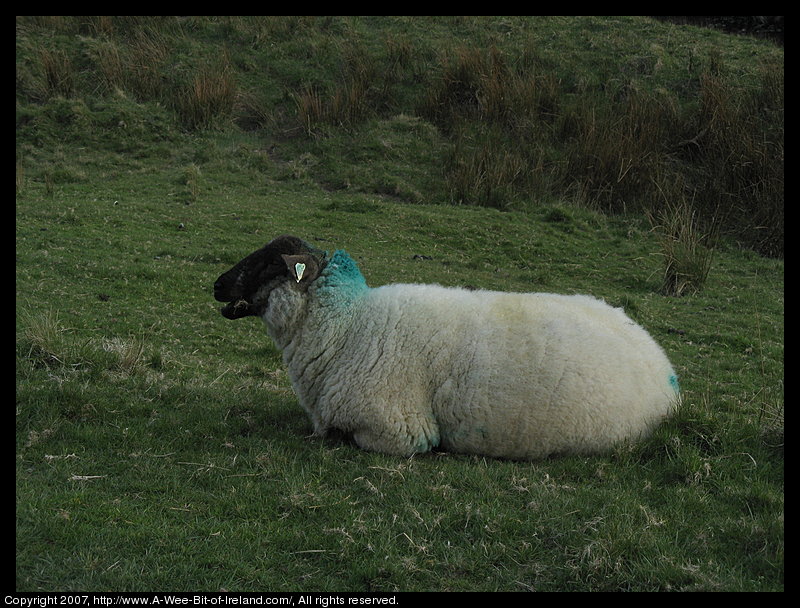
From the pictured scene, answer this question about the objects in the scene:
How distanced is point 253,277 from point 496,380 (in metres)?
2.34

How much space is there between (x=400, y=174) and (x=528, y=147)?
359cm

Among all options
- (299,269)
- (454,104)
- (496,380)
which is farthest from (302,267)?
(454,104)

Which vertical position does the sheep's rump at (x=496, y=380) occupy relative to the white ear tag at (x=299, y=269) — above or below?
below

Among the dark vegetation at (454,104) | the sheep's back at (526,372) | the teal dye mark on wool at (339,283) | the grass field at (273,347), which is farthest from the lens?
the dark vegetation at (454,104)

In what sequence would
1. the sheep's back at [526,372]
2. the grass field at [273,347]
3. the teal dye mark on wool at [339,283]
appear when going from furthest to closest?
the teal dye mark on wool at [339,283] → the sheep's back at [526,372] → the grass field at [273,347]

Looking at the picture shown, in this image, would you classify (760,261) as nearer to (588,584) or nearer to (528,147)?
(528,147)

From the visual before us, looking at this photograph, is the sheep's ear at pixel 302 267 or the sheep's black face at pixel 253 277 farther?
the sheep's black face at pixel 253 277

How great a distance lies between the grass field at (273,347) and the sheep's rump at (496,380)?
24 centimetres

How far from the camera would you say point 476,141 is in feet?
68.6

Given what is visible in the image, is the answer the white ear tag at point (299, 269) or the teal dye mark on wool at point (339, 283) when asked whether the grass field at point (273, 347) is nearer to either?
the teal dye mark on wool at point (339, 283)

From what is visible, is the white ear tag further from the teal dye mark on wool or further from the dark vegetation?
the dark vegetation

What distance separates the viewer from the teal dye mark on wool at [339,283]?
6.67 meters

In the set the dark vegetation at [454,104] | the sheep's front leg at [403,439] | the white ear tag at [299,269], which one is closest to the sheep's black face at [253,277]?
the white ear tag at [299,269]

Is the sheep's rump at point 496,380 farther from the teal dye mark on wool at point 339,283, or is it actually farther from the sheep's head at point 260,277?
the sheep's head at point 260,277
